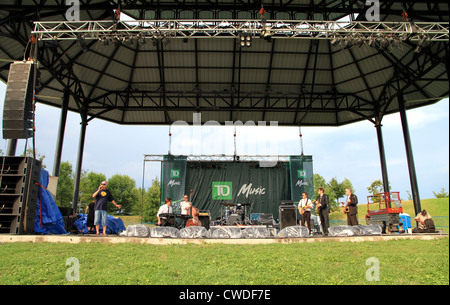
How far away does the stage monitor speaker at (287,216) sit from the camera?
1018 centimetres

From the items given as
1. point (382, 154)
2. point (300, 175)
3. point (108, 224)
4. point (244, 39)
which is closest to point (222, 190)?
point (300, 175)

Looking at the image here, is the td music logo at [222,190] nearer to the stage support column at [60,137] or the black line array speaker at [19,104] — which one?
the stage support column at [60,137]

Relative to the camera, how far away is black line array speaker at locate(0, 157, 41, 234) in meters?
7.12

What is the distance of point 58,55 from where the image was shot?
499 inches

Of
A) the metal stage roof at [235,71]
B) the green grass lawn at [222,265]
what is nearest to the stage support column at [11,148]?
the metal stage roof at [235,71]

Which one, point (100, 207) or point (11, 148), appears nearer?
point (100, 207)

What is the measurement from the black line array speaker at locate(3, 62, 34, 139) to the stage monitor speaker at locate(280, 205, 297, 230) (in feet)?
25.6

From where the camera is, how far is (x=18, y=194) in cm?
728

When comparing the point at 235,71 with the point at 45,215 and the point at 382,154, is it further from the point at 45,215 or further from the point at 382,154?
A: the point at 45,215

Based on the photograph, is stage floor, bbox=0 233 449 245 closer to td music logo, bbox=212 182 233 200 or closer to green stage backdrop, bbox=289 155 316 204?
green stage backdrop, bbox=289 155 316 204

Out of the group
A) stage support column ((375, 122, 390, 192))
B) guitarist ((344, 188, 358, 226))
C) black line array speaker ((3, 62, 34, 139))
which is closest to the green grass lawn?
guitarist ((344, 188, 358, 226))

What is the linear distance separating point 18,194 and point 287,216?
7.66 metres

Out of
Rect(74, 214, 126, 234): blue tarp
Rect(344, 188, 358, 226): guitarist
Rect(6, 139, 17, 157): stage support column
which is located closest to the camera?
Rect(344, 188, 358, 226): guitarist
